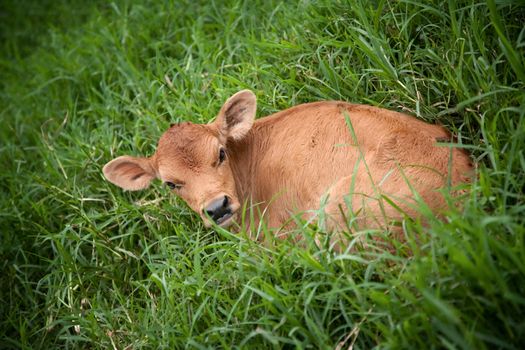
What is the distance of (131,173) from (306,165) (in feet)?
4.97

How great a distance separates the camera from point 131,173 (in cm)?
498

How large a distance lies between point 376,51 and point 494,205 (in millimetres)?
1783

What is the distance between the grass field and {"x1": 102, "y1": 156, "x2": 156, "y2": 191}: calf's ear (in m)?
0.22

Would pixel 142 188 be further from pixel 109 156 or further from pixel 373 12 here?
pixel 373 12

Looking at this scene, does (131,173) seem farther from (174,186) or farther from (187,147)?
(187,147)

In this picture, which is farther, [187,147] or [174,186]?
[174,186]

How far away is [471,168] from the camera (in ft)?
12.5

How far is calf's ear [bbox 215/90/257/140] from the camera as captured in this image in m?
4.73

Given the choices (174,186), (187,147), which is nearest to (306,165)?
(187,147)

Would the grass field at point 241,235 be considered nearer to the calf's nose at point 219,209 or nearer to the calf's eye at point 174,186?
the calf's nose at point 219,209

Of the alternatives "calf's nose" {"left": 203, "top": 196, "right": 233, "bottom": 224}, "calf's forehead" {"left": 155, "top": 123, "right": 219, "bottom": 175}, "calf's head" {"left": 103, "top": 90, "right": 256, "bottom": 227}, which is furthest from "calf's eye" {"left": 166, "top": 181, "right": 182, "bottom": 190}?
"calf's nose" {"left": 203, "top": 196, "right": 233, "bottom": 224}

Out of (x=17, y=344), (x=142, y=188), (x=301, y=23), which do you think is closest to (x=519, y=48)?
(x=301, y=23)

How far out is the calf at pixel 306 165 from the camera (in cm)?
380

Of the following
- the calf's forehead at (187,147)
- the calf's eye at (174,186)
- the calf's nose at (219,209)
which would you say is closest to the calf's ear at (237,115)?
the calf's forehead at (187,147)
